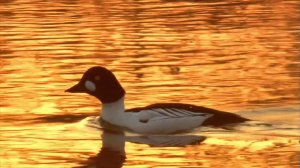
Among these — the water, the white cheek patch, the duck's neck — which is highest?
the white cheek patch

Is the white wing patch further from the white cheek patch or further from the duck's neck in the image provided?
the white cheek patch

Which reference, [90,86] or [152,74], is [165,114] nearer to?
[90,86]

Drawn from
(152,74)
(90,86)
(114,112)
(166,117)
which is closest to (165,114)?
(166,117)

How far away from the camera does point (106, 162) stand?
1346cm

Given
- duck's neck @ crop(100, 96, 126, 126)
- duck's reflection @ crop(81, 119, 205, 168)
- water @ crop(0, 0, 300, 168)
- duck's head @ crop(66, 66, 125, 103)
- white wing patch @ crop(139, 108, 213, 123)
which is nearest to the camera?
duck's reflection @ crop(81, 119, 205, 168)

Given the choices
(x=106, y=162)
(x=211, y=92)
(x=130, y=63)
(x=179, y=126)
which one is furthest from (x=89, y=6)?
(x=106, y=162)

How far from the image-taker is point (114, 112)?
1566 centimetres

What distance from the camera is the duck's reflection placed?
13.4 meters

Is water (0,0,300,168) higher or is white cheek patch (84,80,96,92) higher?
white cheek patch (84,80,96,92)

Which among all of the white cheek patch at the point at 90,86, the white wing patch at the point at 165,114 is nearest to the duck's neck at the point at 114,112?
the white cheek patch at the point at 90,86

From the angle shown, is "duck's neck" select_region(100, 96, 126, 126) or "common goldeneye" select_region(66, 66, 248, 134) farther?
"duck's neck" select_region(100, 96, 126, 126)

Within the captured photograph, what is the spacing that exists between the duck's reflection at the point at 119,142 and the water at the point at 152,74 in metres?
0.02

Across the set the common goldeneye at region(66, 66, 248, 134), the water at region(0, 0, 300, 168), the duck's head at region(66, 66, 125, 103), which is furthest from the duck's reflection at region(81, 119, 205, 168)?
the duck's head at region(66, 66, 125, 103)

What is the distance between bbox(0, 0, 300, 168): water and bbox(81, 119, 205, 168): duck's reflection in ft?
0.07
